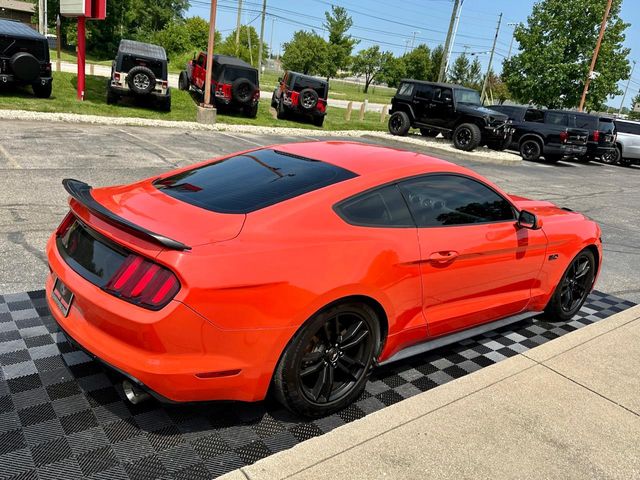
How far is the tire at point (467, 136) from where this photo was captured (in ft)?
59.3

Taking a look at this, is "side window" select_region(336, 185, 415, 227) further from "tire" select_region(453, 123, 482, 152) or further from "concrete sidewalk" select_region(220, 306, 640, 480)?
"tire" select_region(453, 123, 482, 152)

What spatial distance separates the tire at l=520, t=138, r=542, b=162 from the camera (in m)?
19.8

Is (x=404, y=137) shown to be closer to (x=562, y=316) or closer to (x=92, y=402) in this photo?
(x=562, y=316)

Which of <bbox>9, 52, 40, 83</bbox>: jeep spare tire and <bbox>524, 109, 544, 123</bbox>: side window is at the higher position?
<bbox>524, 109, 544, 123</bbox>: side window

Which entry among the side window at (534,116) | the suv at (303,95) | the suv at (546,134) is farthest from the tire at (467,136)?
the suv at (303,95)

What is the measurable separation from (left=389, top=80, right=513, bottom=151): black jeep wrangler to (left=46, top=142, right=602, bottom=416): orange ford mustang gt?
1525cm

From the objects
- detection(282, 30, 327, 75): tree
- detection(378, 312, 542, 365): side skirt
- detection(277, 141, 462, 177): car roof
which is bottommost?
detection(378, 312, 542, 365): side skirt

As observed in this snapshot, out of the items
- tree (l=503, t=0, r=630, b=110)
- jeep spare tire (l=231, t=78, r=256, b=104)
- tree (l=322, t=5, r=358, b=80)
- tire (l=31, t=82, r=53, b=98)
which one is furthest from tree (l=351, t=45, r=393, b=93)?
tire (l=31, t=82, r=53, b=98)

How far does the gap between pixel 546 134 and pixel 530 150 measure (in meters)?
0.79

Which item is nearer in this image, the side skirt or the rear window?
the rear window

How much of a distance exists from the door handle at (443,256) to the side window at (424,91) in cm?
1716

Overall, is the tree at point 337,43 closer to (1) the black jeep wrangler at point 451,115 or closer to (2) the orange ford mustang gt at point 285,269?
(1) the black jeep wrangler at point 451,115

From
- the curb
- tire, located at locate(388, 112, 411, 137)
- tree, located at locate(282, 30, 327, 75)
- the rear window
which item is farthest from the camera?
tree, located at locate(282, 30, 327, 75)

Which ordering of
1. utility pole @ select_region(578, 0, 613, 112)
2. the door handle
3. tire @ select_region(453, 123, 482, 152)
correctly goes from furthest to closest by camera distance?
utility pole @ select_region(578, 0, 613, 112) < tire @ select_region(453, 123, 482, 152) < the door handle
